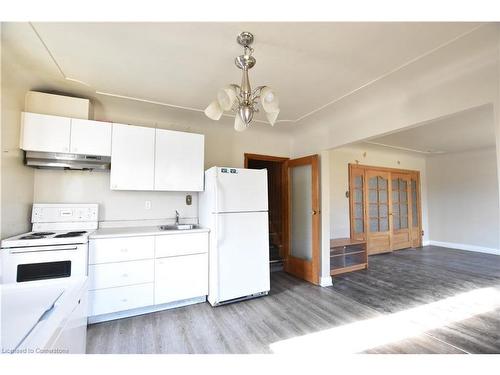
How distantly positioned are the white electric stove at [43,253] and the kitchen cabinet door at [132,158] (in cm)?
70

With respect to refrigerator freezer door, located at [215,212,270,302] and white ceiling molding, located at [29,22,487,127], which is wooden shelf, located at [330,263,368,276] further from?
white ceiling molding, located at [29,22,487,127]

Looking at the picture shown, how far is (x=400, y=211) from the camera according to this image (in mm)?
5746

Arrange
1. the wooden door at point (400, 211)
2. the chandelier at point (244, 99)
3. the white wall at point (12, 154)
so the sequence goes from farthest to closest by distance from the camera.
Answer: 1. the wooden door at point (400, 211)
2. the white wall at point (12, 154)
3. the chandelier at point (244, 99)

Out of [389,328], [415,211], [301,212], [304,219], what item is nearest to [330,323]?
[389,328]

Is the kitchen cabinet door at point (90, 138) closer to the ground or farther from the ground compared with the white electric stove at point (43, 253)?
farther from the ground

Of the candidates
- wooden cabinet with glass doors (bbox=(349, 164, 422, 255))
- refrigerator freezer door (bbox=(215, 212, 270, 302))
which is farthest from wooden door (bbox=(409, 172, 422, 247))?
refrigerator freezer door (bbox=(215, 212, 270, 302))

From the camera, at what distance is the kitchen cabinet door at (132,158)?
8.23 feet

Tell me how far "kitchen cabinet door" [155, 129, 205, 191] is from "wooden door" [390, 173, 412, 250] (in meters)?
5.00

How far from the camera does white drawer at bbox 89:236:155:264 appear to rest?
2.20m

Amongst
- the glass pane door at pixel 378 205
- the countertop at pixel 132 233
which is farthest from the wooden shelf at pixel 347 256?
the countertop at pixel 132 233

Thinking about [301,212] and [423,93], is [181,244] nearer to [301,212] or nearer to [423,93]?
[301,212]

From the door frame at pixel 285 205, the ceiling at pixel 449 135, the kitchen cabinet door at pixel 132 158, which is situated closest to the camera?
the kitchen cabinet door at pixel 132 158

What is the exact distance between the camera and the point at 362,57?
178cm

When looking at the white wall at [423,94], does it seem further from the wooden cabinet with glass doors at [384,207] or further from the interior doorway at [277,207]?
the wooden cabinet with glass doors at [384,207]
